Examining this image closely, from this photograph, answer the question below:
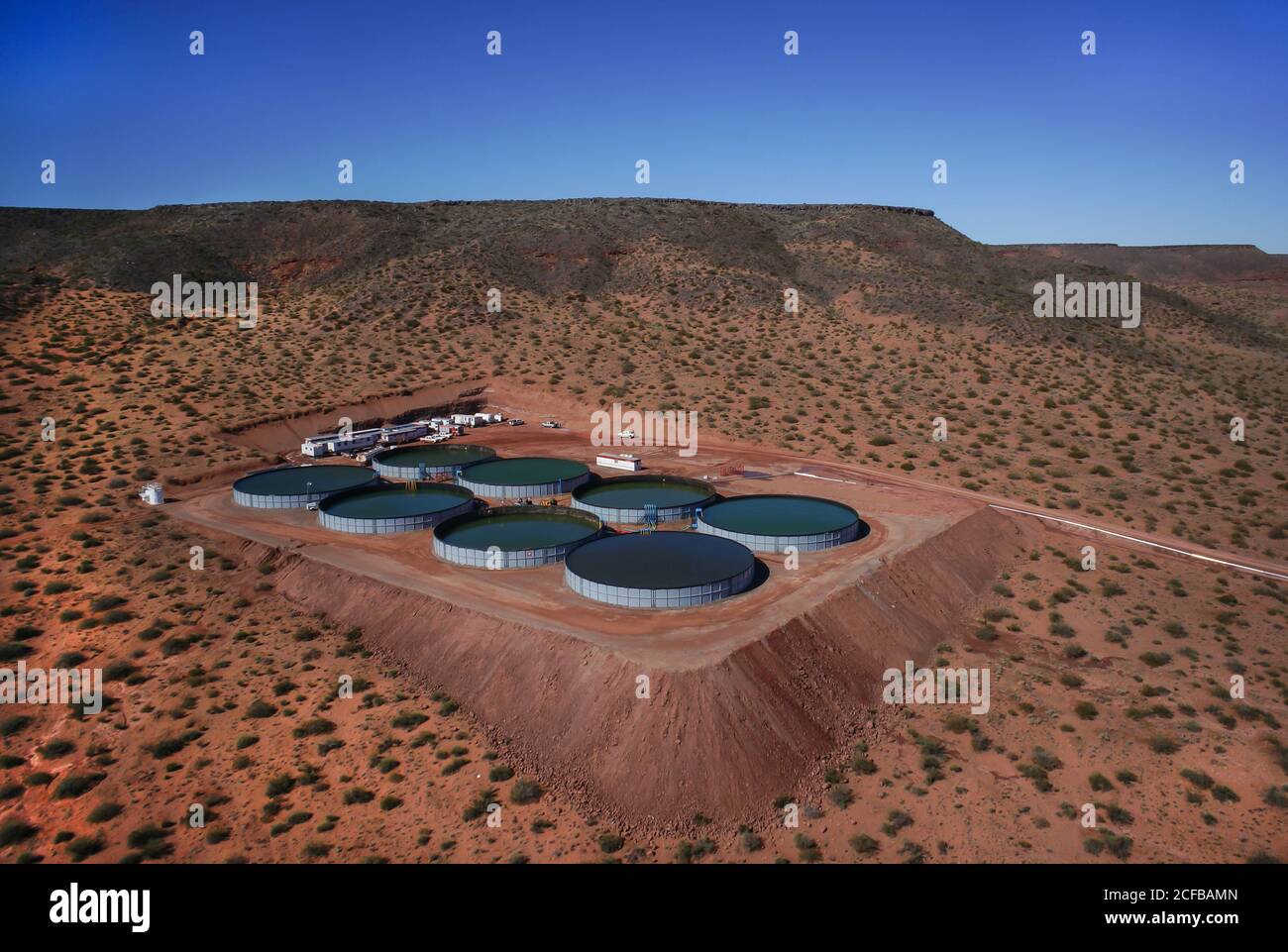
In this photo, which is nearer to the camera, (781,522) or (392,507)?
(781,522)

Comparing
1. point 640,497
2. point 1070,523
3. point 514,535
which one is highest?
point 640,497

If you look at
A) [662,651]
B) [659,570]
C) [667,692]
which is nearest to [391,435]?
[659,570]

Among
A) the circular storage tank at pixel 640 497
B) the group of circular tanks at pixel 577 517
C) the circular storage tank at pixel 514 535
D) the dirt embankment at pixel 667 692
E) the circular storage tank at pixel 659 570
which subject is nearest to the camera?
the dirt embankment at pixel 667 692

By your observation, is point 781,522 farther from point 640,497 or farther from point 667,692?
point 667,692

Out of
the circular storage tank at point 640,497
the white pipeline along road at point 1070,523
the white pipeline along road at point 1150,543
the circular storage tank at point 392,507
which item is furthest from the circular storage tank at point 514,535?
the white pipeline along road at point 1150,543

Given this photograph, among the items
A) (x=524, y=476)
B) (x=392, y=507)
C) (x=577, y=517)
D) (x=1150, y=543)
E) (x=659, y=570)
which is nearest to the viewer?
(x=659, y=570)

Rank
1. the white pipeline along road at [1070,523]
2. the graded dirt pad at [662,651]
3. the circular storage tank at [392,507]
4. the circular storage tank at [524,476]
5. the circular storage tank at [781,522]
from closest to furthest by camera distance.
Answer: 1. the graded dirt pad at [662,651]
2. the circular storage tank at [781,522]
3. the white pipeline along road at [1070,523]
4. the circular storage tank at [392,507]
5. the circular storage tank at [524,476]

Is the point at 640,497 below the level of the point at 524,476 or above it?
below

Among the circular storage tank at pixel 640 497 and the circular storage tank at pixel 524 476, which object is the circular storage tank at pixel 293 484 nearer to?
the circular storage tank at pixel 524 476
